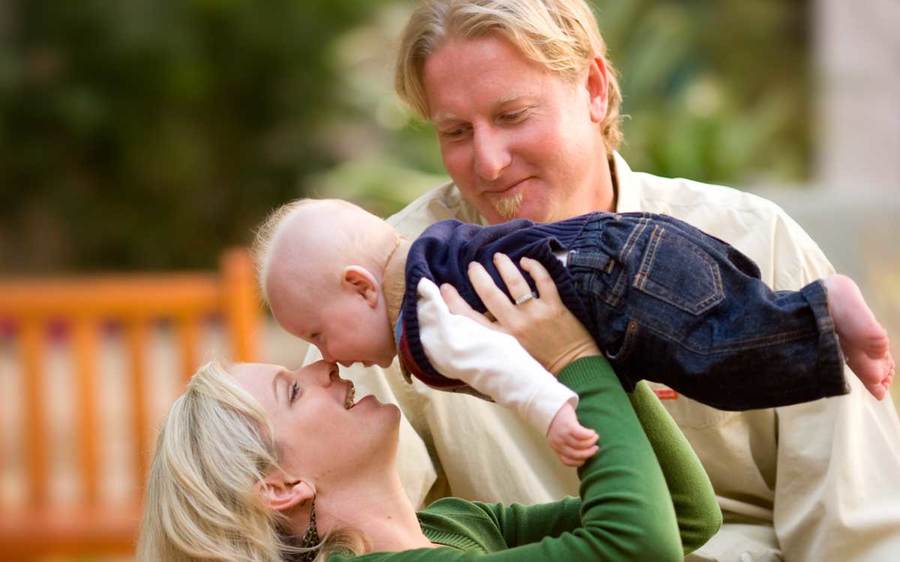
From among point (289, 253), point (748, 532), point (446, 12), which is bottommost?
point (748, 532)

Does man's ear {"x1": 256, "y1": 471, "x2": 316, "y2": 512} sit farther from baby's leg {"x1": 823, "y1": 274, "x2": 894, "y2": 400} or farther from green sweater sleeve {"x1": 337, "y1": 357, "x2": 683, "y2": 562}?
baby's leg {"x1": 823, "y1": 274, "x2": 894, "y2": 400}

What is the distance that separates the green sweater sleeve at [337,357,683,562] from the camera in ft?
6.56

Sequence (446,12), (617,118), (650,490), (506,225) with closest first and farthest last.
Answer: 1. (650,490)
2. (506,225)
3. (446,12)
4. (617,118)

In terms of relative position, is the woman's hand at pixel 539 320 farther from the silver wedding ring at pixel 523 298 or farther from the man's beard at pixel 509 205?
the man's beard at pixel 509 205

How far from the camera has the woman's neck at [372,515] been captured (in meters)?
2.28

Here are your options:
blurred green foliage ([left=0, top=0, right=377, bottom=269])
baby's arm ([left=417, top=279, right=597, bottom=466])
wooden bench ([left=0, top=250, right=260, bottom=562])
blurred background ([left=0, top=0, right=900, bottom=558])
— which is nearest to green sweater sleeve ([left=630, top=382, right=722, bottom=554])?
baby's arm ([left=417, top=279, right=597, bottom=466])

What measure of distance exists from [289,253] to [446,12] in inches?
31.6

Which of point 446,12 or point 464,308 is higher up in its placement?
point 446,12

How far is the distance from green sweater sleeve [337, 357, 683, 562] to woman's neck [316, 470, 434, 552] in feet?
0.86

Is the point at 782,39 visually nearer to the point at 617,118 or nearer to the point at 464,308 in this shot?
the point at 617,118

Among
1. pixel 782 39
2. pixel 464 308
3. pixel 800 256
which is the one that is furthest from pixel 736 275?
pixel 782 39

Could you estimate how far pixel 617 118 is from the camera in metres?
3.11

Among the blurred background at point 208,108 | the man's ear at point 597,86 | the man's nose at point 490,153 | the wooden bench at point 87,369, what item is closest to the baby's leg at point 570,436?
the man's nose at point 490,153

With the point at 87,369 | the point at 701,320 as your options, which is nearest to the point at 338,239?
the point at 701,320
